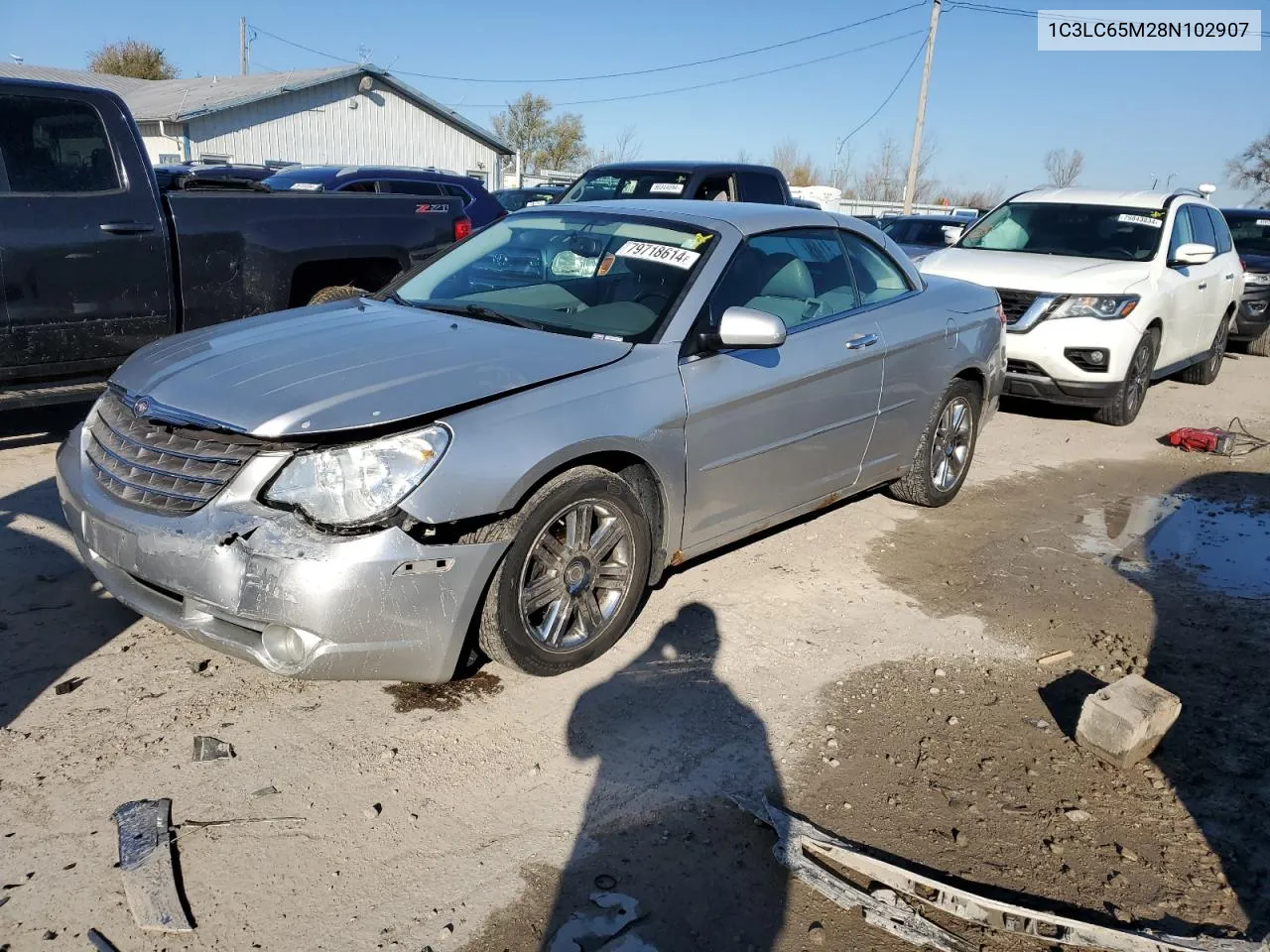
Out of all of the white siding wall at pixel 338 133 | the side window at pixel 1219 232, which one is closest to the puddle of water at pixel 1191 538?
the side window at pixel 1219 232

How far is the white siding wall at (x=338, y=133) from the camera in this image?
1255 inches

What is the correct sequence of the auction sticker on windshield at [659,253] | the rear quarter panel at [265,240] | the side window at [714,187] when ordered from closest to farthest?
the auction sticker on windshield at [659,253], the rear quarter panel at [265,240], the side window at [714,187]

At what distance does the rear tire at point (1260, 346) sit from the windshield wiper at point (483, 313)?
43.1 feet

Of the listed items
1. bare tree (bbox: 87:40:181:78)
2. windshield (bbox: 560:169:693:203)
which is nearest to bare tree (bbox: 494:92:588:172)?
bare tree (bbox: 87:40:181:78)

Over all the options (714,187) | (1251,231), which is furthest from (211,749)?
(1251,231)

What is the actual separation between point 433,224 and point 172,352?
12.1ft

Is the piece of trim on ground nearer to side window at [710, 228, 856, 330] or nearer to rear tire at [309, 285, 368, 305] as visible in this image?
side window at [710, 228, 856, 330]

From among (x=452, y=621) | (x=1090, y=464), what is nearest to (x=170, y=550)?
(x=452, y=621)

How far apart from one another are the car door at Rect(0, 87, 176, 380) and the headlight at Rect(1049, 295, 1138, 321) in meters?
6.61

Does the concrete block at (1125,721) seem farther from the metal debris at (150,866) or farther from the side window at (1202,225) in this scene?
the side window at (1202,225)

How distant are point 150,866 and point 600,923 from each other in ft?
3.81

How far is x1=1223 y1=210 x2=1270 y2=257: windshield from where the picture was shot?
552 inches

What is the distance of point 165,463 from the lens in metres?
3.35

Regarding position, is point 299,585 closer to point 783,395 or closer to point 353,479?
point 353,479
